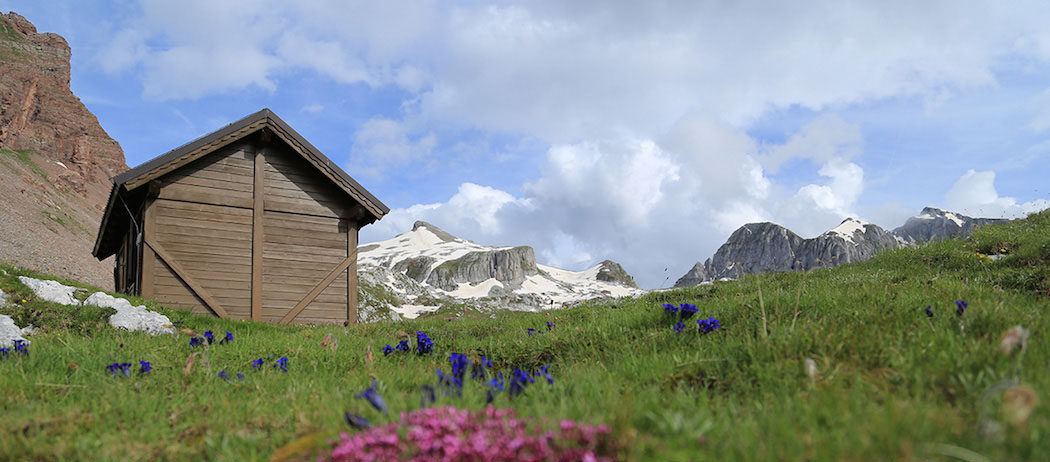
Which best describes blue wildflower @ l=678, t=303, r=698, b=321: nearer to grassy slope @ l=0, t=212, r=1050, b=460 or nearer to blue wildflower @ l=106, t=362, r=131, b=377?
grassy slope @ l=0, t=212, r=1050, b=460

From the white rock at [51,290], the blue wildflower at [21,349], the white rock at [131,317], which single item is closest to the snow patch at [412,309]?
the white rock at [51,290]

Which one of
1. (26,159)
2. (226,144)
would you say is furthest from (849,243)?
(26,159)

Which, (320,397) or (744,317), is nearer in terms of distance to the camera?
(320,397)

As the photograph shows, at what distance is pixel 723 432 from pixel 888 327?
2.92m

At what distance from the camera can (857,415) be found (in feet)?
9.71

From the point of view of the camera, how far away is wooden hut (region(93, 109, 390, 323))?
666 inches

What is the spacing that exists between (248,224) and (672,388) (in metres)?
16.9

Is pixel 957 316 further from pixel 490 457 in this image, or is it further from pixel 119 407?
pixel 119 407

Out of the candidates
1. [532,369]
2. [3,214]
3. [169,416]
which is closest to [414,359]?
[532,369]

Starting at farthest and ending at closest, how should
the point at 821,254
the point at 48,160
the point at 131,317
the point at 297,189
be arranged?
the point at 48,160
the point at 821,254
the point at 297,189
the point at 131,317

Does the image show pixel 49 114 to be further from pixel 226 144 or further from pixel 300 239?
pixel 300 239

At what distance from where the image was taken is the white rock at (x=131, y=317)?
37.9ft

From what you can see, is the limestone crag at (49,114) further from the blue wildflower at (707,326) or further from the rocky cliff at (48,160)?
the blue wildflower at (707,326)

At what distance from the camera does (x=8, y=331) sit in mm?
10141
